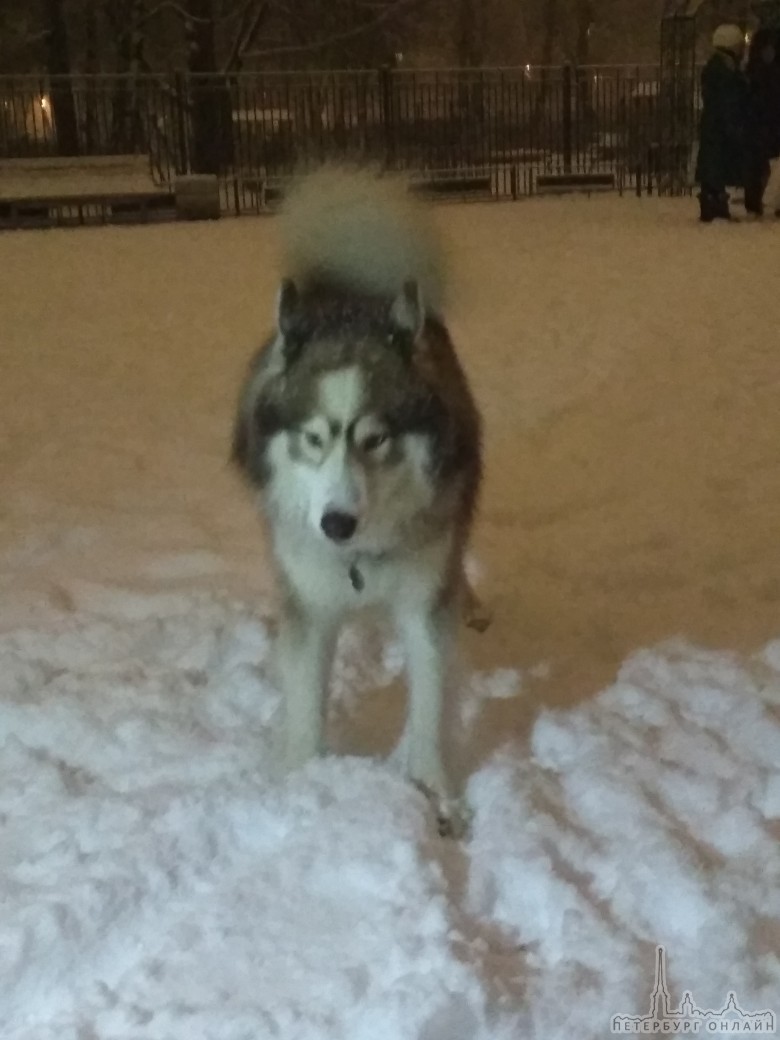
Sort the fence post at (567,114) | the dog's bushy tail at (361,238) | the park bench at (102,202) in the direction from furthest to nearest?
the fence post at (567,114)
the park bench at (102,202)
the dog's bushy tail at (361,238)

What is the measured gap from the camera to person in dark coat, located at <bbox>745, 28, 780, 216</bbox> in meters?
10.8

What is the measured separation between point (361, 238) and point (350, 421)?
0.70 m

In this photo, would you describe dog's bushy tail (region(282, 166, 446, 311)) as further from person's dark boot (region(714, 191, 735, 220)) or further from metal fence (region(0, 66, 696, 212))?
metal fence (region(0, 66, 696, 212))

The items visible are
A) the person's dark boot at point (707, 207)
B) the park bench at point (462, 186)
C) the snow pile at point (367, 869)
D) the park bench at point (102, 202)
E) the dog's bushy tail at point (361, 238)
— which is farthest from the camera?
the park bench at point (462, 186)

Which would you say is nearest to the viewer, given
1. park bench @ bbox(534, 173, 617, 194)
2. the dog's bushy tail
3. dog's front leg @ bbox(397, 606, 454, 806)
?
dog's front leg @ bbox(397, 606, 454, 806)

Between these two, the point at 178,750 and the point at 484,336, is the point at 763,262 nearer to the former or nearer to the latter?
the point at 484,336

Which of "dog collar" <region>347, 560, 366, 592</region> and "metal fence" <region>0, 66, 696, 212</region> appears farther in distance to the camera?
"metal fence" <region>0, 66, 696, 212</region>

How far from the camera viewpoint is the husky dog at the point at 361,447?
225cm

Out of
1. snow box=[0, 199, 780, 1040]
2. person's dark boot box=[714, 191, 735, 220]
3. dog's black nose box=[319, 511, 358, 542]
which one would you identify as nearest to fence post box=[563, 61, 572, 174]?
person's dark boot box=[714, 191, 735, 220]

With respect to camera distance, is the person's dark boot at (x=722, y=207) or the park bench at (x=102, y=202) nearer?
the person's dark boot at (x=722, y=207)

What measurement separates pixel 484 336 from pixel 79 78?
389 inches

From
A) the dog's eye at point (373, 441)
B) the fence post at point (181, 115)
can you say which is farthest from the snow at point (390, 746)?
the fence post at point (181, 115)

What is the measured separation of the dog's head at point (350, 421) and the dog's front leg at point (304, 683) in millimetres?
305

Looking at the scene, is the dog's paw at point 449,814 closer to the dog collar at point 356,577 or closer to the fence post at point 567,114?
the dog collar at point 356,577
